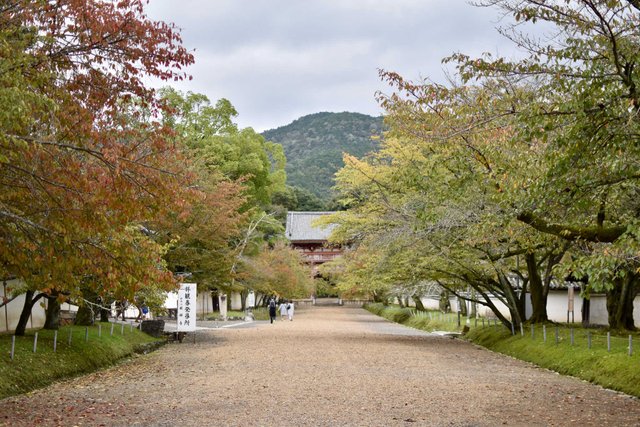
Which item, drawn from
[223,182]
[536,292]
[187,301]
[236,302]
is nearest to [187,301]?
[187,301]

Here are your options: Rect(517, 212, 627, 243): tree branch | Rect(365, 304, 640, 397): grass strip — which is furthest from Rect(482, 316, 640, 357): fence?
Rect(517, 212, 627, 243): tree branch

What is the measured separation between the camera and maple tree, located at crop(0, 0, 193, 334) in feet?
24.2

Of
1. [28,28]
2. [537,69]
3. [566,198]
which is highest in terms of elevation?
[28,28]

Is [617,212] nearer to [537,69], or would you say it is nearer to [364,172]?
[537,69]

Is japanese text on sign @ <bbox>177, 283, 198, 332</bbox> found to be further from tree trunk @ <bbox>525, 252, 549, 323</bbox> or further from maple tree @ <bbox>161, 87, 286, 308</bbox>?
tree trunk @ <bbox>525, 252, 549, 323</bbox>

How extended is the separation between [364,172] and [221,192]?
4921mm

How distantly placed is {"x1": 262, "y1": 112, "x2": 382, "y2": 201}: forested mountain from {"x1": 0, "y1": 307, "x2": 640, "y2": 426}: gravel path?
280 feet

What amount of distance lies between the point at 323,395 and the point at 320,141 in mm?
120306

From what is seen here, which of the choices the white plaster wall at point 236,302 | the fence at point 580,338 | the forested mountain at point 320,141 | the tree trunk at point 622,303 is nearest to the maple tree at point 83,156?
the fence at point 580,338

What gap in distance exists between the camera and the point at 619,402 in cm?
979

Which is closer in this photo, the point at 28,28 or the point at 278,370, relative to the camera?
the point at 28,28

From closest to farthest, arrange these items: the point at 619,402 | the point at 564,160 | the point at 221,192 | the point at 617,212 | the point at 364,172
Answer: the point at 564,160 → the point at 619,402 → the point at 617,212 → the point at 364,172 → the point at 221,192

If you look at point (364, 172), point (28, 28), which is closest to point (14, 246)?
point (28, 28)

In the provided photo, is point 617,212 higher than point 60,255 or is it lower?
higher
